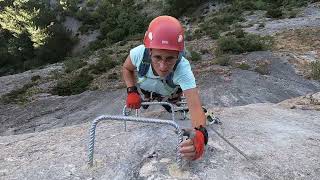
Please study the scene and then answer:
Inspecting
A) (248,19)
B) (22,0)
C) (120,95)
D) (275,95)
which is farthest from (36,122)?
(22,0)

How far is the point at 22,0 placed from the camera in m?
58.0

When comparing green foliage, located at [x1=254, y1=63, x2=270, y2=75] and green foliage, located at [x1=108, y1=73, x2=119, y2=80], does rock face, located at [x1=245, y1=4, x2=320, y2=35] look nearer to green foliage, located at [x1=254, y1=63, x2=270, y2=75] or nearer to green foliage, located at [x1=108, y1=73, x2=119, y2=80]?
green foliage, located at [x1=254, y1=63, x2=270, y2=75]

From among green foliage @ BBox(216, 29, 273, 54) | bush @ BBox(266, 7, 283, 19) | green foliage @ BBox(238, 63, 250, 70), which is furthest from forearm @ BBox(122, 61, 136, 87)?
bush @ BBox(266, 7, 283, 19)

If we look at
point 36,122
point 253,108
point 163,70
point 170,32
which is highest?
point 170,32

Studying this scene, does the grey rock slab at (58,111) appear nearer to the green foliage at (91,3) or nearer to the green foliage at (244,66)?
the green foliage at (244,66)

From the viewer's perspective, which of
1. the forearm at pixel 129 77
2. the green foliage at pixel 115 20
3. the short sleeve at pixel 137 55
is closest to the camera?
the short sleeve at pixel 137 55

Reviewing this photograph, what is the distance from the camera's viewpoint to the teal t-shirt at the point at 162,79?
5.57m

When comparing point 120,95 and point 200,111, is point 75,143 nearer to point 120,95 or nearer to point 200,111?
point 200,111

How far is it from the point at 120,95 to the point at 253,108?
11.7 m

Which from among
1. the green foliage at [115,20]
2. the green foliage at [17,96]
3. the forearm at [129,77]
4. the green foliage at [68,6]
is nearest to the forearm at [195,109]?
the forearm at [129,77]

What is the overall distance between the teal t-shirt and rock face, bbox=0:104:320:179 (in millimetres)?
582

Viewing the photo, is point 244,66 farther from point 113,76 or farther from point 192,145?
point 192,145

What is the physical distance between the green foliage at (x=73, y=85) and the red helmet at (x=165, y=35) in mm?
19937

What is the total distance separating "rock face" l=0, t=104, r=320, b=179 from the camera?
504 cm
